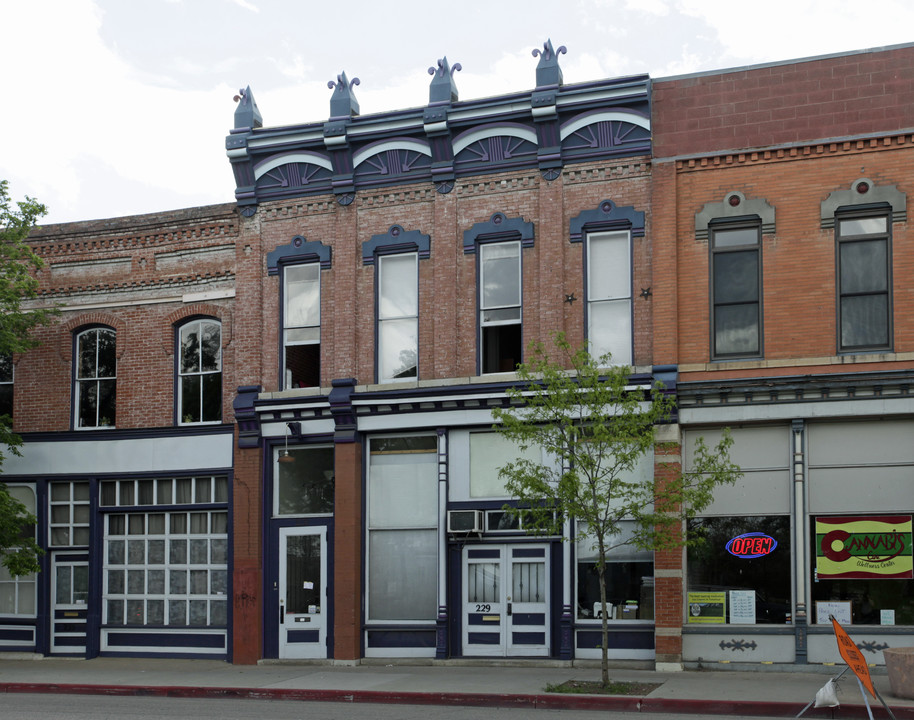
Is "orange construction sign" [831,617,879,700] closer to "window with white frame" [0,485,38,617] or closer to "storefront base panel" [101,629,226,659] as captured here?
"storefront base panel" [101,629,226,659]

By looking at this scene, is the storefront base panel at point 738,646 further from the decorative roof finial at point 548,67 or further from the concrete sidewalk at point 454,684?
the decorative roof finial at point 548,67

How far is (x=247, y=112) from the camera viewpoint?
23312 millimetres

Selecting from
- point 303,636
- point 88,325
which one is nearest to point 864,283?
point 303,636

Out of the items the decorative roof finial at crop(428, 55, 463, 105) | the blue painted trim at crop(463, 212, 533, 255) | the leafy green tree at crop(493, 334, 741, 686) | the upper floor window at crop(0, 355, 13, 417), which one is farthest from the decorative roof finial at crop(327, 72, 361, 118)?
the upper floor window at crop(0, 355, 13, 417)

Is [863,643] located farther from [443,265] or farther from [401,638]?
[443,265]

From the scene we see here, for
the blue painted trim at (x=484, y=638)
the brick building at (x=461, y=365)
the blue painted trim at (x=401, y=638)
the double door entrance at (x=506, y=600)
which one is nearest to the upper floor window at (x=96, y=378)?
the brick building at (x=461, y=365)

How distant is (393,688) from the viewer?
17656 millimetres

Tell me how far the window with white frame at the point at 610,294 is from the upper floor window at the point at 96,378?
1001 centimetres

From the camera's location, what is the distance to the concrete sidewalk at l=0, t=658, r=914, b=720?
1562 cm

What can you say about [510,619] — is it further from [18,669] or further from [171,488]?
[18,669]

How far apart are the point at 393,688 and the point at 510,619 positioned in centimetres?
347

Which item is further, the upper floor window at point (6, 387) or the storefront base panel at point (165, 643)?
the upper floor window at point (6, 387)

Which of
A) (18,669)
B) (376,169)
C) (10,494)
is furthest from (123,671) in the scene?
(376,169)

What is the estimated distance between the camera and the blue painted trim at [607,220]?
2045 cm
